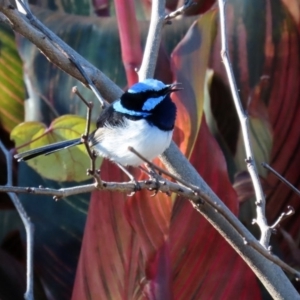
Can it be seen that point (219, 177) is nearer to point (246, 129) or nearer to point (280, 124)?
point (280, 124)

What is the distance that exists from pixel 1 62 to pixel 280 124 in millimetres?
1063

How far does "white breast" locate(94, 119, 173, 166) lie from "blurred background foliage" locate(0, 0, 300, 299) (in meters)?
0.41

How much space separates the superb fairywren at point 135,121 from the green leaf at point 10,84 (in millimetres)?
704

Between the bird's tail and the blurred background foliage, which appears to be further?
the blurred background foliage

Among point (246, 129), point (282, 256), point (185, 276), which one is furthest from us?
point (282, 256)

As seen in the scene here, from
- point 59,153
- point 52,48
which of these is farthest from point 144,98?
point 59,153

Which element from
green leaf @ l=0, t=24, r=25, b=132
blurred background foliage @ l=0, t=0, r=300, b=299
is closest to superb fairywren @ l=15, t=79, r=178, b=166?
blurred background foliage @ l=0, t=0, r=300, b=299

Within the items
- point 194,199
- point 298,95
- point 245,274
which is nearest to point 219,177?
point 245,274

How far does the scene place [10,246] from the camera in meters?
2.23

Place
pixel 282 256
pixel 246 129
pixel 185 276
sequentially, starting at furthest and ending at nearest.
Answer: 1. pixel 282 256
2. pixel 185 276
3. pixel 246 129

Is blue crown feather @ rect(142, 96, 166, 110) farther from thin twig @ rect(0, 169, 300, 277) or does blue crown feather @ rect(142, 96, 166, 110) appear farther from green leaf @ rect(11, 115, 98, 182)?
green leaf @ rect(11, 115, 98, 182)

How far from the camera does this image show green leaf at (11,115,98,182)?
81.8 inches

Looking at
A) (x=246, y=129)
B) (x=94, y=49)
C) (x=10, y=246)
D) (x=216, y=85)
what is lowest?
(x=10, y=246)

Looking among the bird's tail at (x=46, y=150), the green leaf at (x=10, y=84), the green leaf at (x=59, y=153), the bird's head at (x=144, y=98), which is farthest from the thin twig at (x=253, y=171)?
the green leaf at (x=10, y=84)
